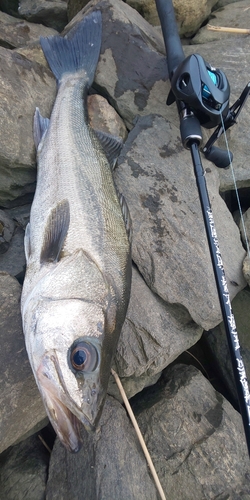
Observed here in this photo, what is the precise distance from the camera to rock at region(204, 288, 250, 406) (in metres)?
3.58

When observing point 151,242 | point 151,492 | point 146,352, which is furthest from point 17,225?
point 151,492

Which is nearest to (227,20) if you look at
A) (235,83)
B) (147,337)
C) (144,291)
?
(235,83)

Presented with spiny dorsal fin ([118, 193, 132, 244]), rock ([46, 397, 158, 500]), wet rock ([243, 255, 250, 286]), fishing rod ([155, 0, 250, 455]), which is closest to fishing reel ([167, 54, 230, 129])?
fishing rod ([155, 0, 250, 455])

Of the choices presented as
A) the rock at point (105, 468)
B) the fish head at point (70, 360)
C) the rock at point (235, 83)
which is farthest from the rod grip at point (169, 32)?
the rock at point (105, 468)

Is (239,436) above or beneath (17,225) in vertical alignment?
beneath

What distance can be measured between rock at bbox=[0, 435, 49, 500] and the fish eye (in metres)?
1.42

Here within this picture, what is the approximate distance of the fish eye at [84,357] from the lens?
2160 millimetres

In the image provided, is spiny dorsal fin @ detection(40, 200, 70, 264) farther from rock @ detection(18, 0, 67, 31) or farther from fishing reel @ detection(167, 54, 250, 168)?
rock @ detection(18, 0, 67, 31)

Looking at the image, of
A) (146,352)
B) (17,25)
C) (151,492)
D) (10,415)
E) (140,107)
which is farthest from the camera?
(17,25)

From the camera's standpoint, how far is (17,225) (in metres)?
3.48

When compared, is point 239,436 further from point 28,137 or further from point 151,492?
point 28,137

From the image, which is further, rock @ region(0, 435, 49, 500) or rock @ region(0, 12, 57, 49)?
rock @ region(0, 12, 57, 49)

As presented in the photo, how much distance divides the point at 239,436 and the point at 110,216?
7.04 ft

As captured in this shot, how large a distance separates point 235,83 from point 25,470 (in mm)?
4537
